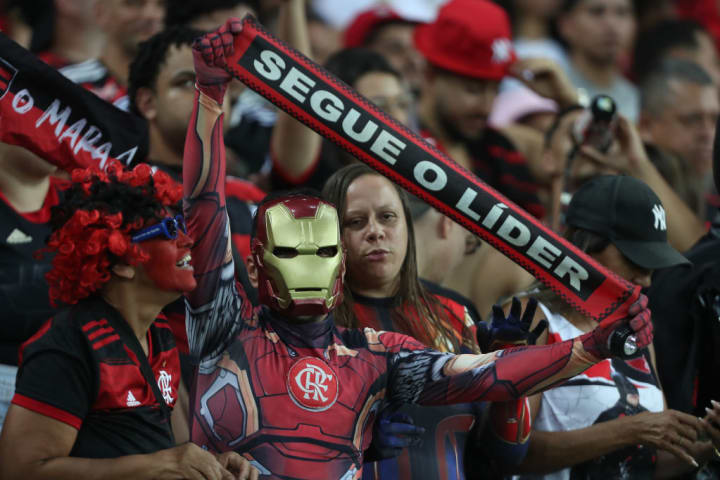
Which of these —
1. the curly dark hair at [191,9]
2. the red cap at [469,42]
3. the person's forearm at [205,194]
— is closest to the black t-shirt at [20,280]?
the person's forearm at [205,194]

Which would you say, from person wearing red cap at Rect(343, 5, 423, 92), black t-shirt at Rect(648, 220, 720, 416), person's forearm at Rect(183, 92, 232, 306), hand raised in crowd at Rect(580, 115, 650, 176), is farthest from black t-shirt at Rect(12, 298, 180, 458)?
person wearing red cap at Rect(343, 5, 423, 92)

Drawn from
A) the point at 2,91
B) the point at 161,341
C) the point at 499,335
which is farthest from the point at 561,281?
the point at 2,91

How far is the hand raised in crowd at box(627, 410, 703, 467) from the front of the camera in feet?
11.5

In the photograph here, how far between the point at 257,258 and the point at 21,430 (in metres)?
0.78

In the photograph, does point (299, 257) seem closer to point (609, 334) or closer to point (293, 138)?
point (609, 334)

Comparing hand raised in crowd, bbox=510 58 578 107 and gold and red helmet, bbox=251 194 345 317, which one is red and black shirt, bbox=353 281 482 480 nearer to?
gold and red helmet, bbox=251 194 345 317

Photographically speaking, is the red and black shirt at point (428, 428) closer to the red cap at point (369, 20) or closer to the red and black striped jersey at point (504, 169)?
the red and black striped jersey at point (504, 169)

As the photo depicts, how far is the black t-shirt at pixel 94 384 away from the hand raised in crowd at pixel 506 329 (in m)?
0.95

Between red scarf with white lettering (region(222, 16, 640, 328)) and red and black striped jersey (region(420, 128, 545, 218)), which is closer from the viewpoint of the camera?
red scarf with white lettering (region(222, 16, 640, 328))

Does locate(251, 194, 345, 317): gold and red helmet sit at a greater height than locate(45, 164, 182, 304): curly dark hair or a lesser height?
greater

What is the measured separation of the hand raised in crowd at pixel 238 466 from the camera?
2852 mm

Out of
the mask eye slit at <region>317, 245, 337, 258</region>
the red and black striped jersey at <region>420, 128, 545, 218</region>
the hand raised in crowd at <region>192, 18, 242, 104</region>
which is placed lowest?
the mask eye slit at <region>317, 245, 337, 258</region>

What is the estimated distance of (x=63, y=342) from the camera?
9.94 ft

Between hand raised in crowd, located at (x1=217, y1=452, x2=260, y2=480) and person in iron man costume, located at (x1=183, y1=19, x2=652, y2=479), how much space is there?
9 cm
